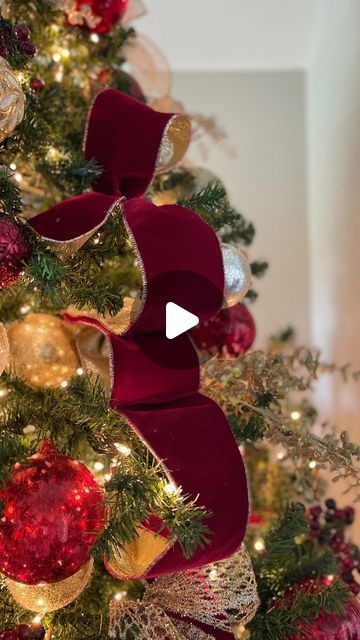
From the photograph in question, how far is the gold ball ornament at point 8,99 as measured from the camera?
469mm

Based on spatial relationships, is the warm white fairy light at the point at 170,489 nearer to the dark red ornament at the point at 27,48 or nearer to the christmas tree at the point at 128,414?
the christmas tree at the point at 128,414

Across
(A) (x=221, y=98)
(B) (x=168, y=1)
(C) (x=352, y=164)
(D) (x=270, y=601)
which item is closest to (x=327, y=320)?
(C) (x=352, y=164)

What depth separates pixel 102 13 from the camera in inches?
27.8

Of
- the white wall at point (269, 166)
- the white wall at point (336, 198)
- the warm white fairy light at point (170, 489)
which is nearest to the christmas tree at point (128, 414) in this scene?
the warm white fairy light at point (170, 489)

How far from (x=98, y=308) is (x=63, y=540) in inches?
7.0

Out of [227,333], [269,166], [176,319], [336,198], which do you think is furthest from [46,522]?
[269,166]

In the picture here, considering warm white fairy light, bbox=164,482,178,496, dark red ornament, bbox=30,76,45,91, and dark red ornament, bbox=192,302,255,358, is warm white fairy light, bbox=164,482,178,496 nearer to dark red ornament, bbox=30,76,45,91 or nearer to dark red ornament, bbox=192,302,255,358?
dark red ornament, bbox=192,302,255,358

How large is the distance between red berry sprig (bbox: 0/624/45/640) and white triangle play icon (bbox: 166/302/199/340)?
27cm

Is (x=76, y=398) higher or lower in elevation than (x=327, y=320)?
higher

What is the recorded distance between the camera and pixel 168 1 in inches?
61.0

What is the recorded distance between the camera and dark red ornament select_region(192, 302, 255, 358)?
663mm

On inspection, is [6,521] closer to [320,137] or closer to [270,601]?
[270,601]


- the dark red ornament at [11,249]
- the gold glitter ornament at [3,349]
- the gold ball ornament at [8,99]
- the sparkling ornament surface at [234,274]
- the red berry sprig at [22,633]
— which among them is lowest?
the red berry sprig at [22,633]

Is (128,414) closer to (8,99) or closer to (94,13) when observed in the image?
(8,99)
